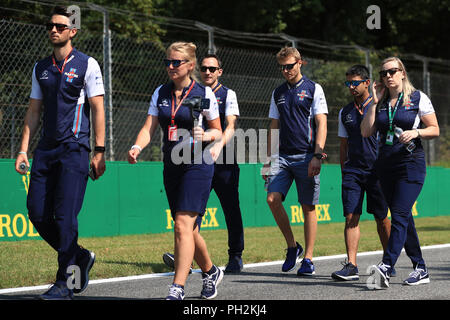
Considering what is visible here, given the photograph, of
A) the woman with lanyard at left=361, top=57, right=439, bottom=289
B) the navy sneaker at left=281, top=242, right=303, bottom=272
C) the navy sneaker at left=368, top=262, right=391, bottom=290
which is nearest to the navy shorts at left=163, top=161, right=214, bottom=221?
the navy sneaker at left=368, top=262, right=391, bottom=290

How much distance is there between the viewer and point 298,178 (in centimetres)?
807

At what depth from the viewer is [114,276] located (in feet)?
25.3

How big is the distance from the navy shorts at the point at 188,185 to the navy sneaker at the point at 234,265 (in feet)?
7.24

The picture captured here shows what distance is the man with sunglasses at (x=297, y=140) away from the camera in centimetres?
796

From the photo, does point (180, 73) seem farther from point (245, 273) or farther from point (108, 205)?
point (108, 205)

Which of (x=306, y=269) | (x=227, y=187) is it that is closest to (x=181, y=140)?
(x=227, y=187)

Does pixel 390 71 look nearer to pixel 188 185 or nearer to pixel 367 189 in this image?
pixel 367 189

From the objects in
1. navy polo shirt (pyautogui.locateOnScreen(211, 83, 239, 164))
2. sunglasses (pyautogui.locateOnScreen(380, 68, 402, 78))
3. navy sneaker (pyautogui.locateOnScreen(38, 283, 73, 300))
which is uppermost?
sunglasses (pyautogui.locateOnScreen(380, 68, 402, 78))

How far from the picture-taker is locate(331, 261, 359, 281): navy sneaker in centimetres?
739

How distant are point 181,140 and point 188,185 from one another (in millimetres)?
325

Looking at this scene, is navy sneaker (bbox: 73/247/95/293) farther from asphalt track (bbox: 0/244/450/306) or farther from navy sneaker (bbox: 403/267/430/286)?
navy sneaker (bbox: 403/267/430/286)

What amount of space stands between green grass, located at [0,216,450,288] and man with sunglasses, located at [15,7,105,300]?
124cm

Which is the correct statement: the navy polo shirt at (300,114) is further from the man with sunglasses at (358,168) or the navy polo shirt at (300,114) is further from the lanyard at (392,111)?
the lanyard at (392,111)
